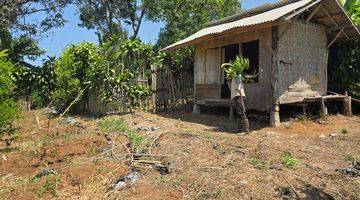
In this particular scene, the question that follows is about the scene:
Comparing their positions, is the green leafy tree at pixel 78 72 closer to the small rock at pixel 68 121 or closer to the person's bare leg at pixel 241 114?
the small rock at pixel 68 121

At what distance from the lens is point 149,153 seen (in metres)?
7.36

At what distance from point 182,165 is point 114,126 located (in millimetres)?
4376

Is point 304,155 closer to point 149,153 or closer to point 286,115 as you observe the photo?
point 149,153

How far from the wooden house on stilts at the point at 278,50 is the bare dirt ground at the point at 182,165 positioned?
69.3 inches

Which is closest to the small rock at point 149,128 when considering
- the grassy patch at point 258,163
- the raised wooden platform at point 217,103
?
the raised wooden platform at point 217,103

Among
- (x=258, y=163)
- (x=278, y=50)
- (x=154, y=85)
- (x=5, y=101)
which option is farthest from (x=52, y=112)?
(x=258, y=163)

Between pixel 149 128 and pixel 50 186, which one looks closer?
pixel 50 186

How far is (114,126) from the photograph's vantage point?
10.8m

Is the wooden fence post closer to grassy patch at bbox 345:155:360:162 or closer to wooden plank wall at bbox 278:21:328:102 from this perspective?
wooden plank wall at bbox 278:21:328:102

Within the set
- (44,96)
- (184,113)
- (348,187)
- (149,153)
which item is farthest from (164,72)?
(348,187)

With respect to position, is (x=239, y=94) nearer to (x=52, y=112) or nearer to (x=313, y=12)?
(x=313, y=12)

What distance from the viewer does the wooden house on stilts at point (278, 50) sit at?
1109 centimetres

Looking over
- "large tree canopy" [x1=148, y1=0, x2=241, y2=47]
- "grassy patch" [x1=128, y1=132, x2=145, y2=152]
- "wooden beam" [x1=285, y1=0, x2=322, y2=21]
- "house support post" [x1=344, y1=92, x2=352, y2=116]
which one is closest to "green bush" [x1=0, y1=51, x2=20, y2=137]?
"grassy patch" [x1=128, y1=132, x2=145, y2=152]

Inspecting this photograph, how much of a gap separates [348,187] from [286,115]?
6556mm
